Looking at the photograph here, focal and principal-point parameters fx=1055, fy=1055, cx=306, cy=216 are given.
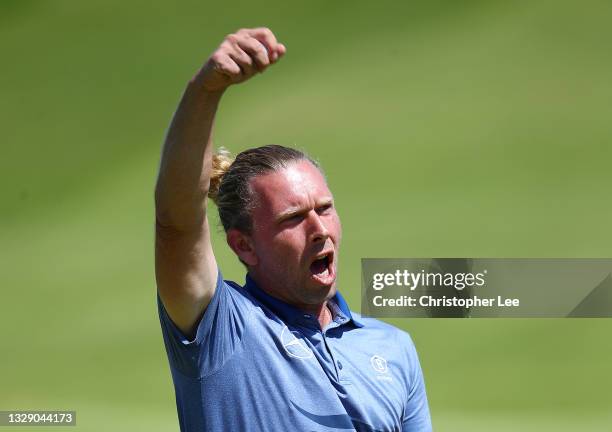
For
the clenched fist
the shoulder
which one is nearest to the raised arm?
the clenched fist

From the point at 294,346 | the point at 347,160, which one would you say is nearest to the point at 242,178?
the point at 294,346

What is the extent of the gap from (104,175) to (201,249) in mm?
1027

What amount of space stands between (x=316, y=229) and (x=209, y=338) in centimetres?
25

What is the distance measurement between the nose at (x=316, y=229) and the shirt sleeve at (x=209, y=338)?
Answer: 0.17 m

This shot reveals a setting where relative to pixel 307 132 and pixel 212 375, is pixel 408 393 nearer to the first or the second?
pixel 212 375

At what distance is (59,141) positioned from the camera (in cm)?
227

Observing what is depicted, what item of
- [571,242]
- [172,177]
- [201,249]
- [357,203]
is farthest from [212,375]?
[571,242]

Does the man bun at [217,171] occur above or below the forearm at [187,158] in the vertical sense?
above

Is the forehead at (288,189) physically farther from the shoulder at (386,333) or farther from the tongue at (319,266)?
the shoulder at (386,333)

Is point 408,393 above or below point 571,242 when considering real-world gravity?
below

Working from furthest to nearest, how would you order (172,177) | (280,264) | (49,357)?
(49,357) → (280,264) → (172,177)

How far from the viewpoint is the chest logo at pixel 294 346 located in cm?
144

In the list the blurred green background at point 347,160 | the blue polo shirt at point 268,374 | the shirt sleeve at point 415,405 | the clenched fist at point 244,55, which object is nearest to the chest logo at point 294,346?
the blue polo shirt at point 268,374

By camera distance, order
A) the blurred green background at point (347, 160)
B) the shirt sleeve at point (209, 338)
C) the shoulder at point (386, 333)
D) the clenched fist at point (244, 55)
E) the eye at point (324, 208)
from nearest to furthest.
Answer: the clenched fist at point (244, 55) → the shirt sleeve at point (209, 338) → the eye at point (324, 208) → the shoulder at point (386, 333) → the blurred green background at point (347, 160)
